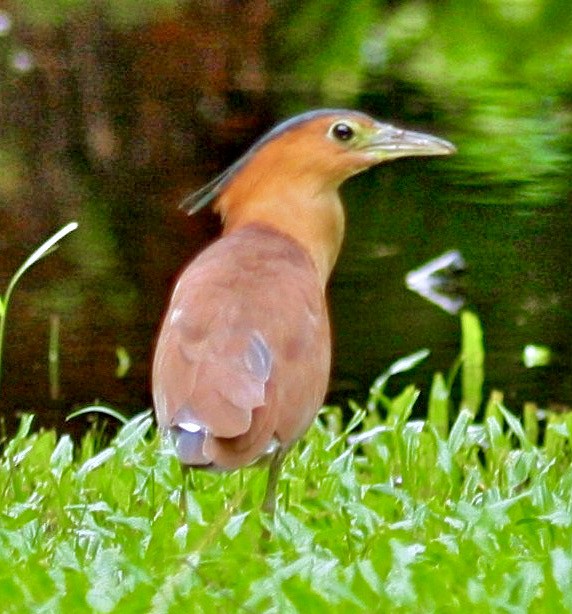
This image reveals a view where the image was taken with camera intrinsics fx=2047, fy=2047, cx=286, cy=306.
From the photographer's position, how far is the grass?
16.6ft

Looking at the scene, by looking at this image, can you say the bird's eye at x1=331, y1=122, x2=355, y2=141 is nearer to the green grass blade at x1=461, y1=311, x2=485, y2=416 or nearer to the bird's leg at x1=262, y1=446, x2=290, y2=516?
the bird's leg at x1=262, y1=446, x2=290, y2=516

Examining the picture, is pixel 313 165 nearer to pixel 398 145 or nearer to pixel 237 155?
pixel 398 145

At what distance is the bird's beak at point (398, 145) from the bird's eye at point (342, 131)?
5 centimetres

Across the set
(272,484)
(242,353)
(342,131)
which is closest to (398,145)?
(342,131)

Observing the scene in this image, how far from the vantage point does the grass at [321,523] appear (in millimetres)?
5055

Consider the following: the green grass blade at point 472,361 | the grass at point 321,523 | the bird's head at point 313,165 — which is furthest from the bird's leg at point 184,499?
the green grass blade at point 472,361

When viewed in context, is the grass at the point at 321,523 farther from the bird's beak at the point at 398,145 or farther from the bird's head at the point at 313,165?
the bird's beak at the point at 398,145

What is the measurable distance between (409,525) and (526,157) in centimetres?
180

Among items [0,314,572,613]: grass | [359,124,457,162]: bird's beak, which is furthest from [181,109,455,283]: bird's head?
[0,314,572,613]: grass

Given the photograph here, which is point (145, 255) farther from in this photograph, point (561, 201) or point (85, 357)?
point (561, 201)

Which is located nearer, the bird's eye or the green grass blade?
the bird's eye

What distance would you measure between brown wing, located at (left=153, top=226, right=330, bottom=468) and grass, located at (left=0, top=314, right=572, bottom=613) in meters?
0.30

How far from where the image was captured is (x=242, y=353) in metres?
5.71

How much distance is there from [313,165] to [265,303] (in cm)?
77
